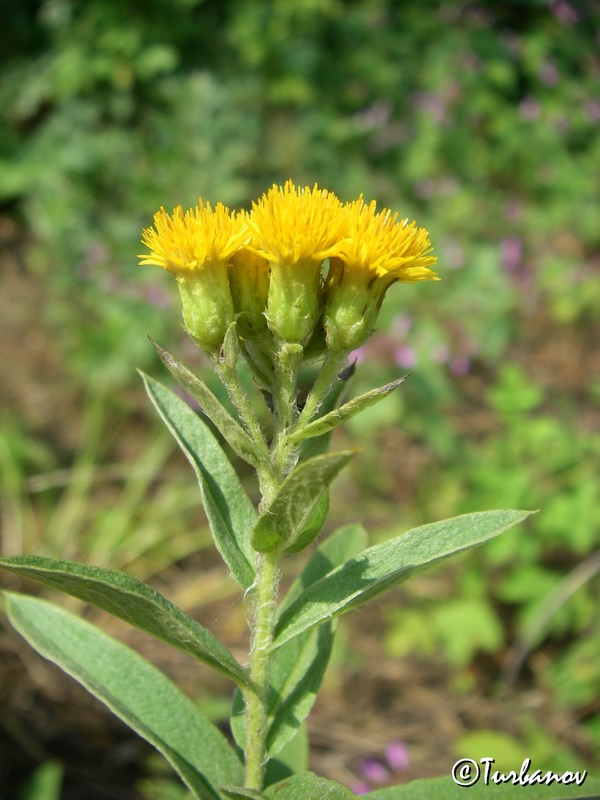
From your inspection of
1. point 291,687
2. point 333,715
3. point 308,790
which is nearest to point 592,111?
point 333,715

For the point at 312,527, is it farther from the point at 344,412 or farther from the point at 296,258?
the point at 296,258

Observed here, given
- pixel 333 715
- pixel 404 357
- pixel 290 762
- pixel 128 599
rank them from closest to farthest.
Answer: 1. pixel 128 599
2. pixel 290 762
3. pixel 333 715
4. pixel 404 357

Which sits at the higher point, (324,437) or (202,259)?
(202,259)

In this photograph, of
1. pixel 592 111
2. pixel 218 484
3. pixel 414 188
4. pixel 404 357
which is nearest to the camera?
pixel 218 484

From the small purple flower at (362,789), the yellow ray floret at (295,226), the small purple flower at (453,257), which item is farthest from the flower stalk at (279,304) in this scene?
the small purple flower at (453,257)

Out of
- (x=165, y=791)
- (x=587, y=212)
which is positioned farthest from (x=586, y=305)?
(x=165, y=791)

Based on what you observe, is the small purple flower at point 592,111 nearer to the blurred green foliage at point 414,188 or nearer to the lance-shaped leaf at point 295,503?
the blurred green foliage at point 414,188

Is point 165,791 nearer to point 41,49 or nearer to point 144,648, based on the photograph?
point 144,648

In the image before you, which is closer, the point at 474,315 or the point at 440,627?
the point at 440,627
